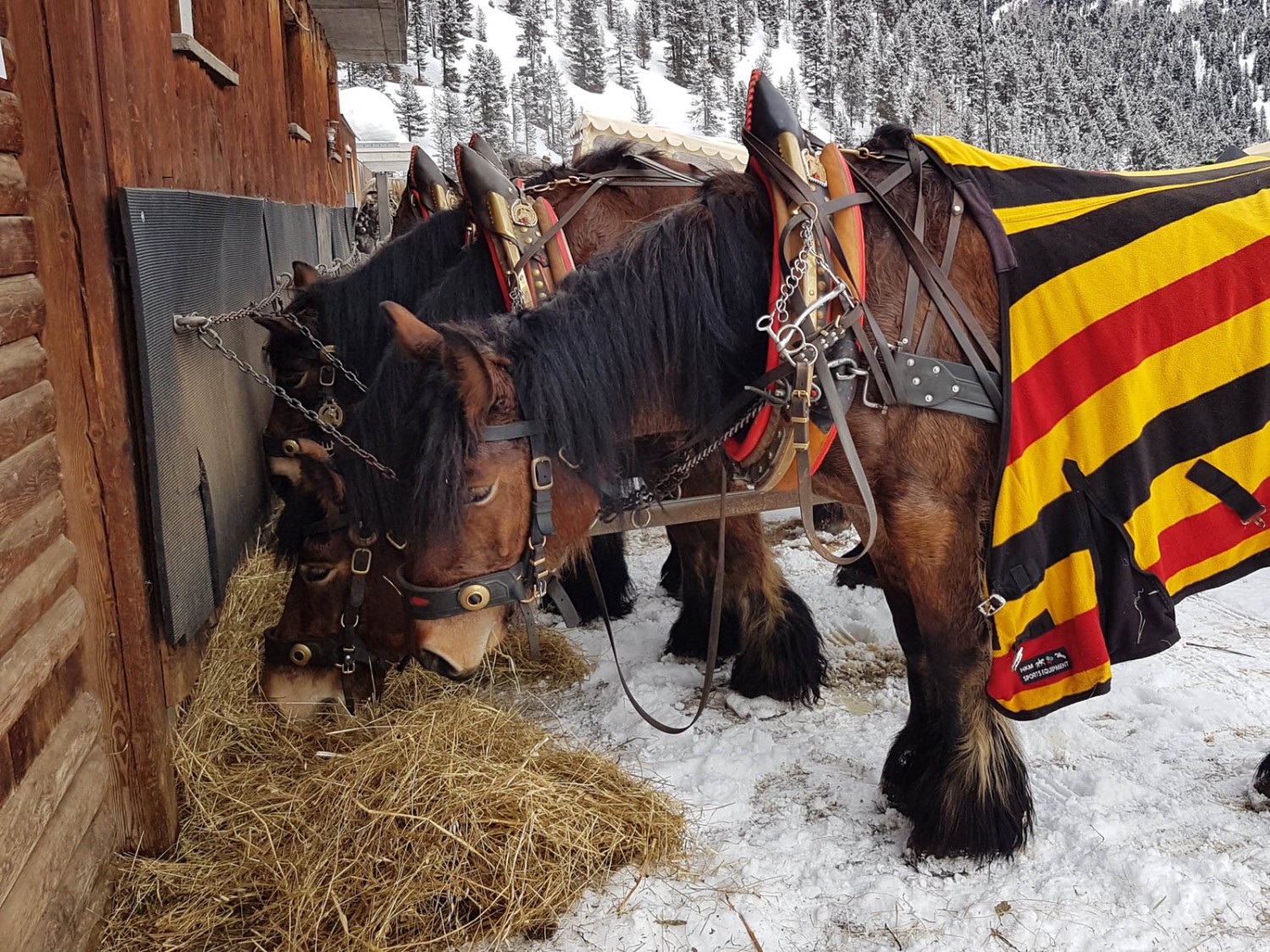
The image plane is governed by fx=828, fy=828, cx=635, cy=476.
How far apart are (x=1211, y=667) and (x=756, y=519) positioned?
5.96 feet

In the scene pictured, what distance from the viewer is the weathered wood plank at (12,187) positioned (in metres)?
1.56

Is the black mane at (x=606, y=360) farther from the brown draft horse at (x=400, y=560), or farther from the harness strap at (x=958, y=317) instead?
the harness strap at (x=958, y=317)

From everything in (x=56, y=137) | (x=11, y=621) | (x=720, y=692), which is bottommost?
(x=720, y=692)

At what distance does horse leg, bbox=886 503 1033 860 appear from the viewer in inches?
80.0

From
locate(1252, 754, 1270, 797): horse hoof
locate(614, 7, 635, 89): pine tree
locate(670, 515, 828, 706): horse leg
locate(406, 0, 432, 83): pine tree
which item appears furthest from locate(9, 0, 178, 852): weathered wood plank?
locate(614, 7, 635, 89): pine tree

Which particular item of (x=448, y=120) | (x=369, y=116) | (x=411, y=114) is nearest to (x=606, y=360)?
(x=369, y=116)

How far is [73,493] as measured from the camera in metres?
1.82

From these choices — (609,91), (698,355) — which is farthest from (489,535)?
(609,91)

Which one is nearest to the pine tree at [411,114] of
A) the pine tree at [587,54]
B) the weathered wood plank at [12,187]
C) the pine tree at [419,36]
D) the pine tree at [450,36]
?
the pine tree at [450,36]

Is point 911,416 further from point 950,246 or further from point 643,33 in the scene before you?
point 643,33

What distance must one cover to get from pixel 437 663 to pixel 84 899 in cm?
91

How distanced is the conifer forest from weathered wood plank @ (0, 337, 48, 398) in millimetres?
36175

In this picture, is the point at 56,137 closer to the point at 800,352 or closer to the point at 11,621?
the point at 11,621

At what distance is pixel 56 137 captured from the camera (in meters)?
1.75
